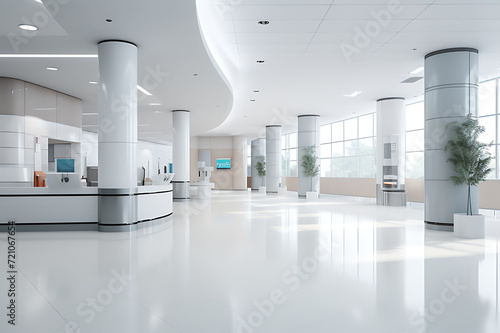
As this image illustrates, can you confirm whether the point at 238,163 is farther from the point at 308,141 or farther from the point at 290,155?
the point at 308,141

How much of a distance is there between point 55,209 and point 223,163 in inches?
1042

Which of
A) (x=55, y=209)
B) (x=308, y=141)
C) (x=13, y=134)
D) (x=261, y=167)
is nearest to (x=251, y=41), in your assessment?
(x=55, y=209)

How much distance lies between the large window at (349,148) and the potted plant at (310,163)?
A: 2.60 meters

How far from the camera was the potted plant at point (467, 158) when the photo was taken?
8867 millimetres

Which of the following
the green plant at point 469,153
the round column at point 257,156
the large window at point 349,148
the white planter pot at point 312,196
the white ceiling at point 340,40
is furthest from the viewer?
the round column at point 257,156

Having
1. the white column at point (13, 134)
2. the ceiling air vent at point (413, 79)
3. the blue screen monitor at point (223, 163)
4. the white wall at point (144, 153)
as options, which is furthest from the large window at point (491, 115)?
the blue screen monitor at point (223, 163)

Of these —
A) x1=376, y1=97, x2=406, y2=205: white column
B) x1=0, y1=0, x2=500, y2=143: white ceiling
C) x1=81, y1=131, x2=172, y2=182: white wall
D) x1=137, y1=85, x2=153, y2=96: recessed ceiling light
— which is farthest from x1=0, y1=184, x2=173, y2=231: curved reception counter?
x1=81, y1=131, x2=172, y2=182: white wall

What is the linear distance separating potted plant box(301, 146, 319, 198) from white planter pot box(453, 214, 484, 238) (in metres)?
13.1

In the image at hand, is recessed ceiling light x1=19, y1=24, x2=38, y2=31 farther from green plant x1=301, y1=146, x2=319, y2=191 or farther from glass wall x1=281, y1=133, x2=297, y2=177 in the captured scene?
glass wall x1=281, y1=133, x2=297, y2=177

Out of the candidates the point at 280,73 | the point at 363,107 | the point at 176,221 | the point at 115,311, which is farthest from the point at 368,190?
the point at 115,311

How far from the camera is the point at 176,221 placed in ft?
36.5

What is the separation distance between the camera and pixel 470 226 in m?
8.62

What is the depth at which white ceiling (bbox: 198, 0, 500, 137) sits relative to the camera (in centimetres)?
798

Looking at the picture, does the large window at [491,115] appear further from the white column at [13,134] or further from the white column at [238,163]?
the white column at [238,163]
